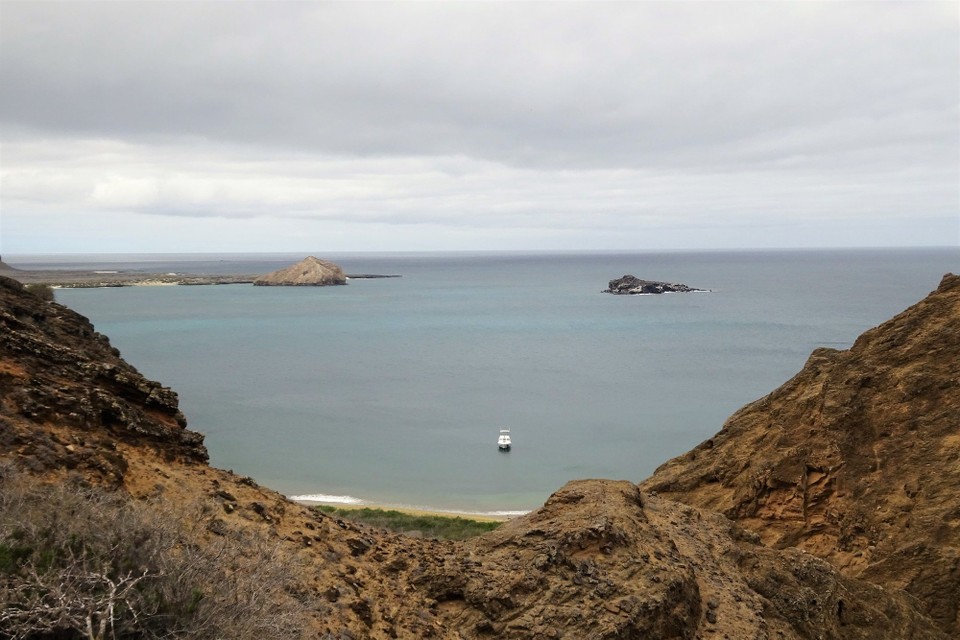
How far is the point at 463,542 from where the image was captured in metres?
11.7

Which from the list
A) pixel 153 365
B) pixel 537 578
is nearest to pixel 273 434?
pixel 153 365

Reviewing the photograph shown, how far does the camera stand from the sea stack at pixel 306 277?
581 ft

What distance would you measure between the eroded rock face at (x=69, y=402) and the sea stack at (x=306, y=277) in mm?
167699

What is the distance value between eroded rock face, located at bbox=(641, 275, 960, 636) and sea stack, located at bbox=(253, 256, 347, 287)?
16752cm

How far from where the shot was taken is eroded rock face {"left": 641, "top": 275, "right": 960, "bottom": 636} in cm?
1284

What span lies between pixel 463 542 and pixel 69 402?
637 centimetres

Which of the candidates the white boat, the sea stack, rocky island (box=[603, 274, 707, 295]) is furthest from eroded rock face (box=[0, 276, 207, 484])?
the sea stack

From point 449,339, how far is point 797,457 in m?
74.7

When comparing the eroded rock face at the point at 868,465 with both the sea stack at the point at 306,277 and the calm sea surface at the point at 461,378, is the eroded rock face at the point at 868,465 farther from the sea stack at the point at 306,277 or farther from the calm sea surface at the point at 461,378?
the sea stack at the point at 306,277

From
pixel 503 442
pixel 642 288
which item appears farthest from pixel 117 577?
pixel 642 288

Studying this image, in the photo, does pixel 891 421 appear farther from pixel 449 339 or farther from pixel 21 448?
pixel 449 339

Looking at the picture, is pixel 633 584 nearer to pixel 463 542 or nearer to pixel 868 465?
pixel 463 542

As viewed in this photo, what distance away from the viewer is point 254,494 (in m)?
11.2

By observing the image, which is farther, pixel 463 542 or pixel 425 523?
pixel 425 523
